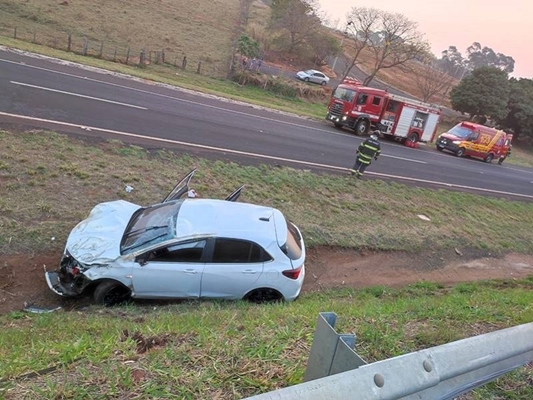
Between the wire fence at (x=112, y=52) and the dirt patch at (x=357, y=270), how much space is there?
2328cm

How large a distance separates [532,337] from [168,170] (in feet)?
31.9

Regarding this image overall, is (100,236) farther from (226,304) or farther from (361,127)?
(361,127)

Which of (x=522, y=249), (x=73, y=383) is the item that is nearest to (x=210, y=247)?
(x=73, y=383)

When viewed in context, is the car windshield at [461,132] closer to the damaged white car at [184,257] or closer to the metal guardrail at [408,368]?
the damaged white car at [184,257]

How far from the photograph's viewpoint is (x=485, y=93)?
45.4m

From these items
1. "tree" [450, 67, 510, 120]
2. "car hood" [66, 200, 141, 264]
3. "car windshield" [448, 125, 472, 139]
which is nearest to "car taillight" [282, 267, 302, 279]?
"car hood" [66, 200, 141, 264]

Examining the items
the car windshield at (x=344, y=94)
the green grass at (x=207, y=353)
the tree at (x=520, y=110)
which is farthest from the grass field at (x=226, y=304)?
the tree at (x=520, y=110)

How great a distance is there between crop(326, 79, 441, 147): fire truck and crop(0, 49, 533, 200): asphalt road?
45.7 inches

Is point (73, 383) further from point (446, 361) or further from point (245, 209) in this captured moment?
point (245, 209)

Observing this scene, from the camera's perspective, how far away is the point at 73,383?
2.64 m

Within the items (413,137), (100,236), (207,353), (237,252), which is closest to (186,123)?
(100,236)

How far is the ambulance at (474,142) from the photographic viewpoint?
96.6ft

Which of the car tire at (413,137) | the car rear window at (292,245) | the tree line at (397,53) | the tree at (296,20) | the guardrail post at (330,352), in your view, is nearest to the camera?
the guardrail post at (330,352)

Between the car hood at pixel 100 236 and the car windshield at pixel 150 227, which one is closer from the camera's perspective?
the car hood at pixel 100 236
